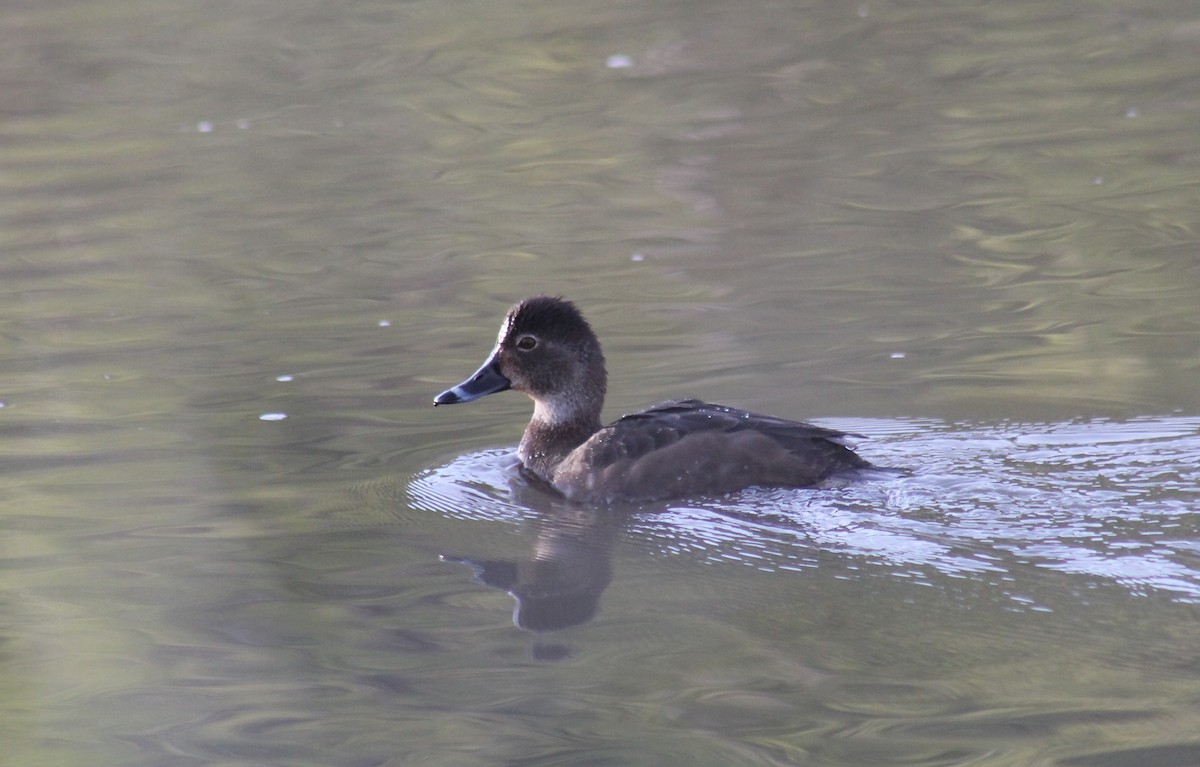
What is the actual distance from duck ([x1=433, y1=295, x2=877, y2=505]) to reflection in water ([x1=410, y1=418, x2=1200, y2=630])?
0.38 feet

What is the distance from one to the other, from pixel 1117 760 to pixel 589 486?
3146 millimetres

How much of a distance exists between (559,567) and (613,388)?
2.29m

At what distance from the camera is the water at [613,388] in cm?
518

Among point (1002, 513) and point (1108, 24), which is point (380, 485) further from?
point (1108, 24)

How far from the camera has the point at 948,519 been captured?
648 centimetres

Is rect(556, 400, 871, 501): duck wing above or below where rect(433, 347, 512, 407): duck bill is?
below

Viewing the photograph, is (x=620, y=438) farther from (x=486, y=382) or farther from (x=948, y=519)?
(x=948, y=519)

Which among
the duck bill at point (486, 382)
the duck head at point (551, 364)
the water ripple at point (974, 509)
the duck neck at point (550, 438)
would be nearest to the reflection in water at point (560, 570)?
the water ripple at point (974, 509)

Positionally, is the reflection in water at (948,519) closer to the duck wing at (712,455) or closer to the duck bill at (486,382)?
the duck wing at (712,455)

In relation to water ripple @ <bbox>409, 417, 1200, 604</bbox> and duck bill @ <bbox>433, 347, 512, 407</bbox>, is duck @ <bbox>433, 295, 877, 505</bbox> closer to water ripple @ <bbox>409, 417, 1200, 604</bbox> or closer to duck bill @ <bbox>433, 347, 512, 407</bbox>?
duck bill @ <bbox>433, 347, 512, 407</bbox>

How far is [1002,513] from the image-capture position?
6500mm

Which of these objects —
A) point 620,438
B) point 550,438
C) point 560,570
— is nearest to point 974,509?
point 620,438

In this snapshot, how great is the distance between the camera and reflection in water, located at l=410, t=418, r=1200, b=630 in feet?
19.5

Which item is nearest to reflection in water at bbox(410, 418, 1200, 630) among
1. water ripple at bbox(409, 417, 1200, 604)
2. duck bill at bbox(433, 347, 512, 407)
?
water ripple at bbox(409, 417, 1200, 604)
